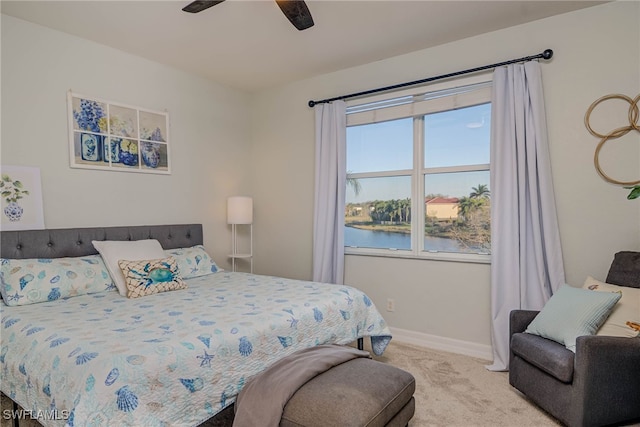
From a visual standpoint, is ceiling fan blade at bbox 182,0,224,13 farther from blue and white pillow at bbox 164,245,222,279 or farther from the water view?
the water view

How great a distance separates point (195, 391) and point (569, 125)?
3.03 m

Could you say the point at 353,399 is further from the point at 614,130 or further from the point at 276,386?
the point at 614,130

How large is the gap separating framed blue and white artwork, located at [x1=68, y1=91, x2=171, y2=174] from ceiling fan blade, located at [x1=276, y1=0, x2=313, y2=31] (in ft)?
6.37

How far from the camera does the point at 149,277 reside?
2680 millimetres

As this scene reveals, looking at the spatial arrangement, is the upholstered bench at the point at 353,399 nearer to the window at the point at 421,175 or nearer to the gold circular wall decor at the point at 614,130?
the window at the point at 421,175

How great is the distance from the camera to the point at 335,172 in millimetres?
3787

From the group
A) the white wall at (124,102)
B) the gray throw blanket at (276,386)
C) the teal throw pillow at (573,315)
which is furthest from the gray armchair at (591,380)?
the white wall at (124,102)

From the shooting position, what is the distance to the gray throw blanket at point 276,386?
5.23 ft

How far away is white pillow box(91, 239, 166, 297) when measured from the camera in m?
2.69

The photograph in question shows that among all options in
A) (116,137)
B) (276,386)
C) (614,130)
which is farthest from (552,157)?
(116,137)

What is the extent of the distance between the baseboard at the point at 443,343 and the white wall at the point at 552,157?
24 mm

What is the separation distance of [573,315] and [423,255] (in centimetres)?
139

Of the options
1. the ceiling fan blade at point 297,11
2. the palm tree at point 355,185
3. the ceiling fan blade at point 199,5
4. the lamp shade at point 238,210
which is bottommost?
the lamp shade at point 238,210

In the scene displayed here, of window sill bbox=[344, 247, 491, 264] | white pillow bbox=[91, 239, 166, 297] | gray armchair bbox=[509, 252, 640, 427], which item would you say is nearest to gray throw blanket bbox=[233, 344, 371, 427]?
gray armchair bbox=[509, 252, 640, 427]
